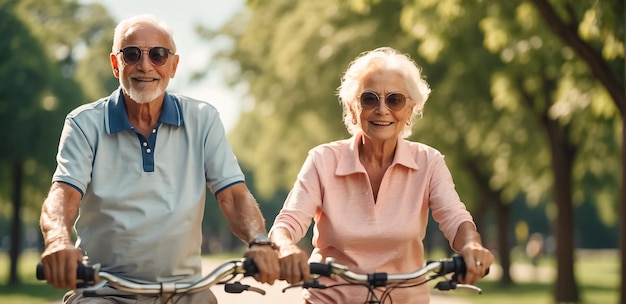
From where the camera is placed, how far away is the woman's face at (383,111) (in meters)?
4.63

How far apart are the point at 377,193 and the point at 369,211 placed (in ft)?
0.32

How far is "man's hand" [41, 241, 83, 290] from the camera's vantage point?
3611 mm

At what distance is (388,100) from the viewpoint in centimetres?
462

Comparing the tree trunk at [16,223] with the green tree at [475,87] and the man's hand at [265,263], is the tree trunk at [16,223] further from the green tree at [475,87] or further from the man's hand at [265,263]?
the man's hand at [265,263]

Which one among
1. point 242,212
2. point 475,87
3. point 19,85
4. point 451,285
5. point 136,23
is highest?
point 19,85

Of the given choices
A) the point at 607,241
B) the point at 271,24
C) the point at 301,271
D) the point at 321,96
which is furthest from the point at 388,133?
the point at 607,241

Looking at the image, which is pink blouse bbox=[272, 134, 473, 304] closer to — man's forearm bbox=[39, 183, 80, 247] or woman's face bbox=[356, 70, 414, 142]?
woman's face bbox=[356, 70, 414, 142]

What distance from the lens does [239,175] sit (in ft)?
14.5

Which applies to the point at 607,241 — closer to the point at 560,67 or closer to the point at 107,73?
the point at 107,73

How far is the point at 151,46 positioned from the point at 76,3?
23.2 m

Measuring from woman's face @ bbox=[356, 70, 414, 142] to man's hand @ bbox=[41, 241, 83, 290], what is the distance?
1.43m

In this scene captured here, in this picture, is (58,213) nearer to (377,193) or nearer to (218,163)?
(218,163)

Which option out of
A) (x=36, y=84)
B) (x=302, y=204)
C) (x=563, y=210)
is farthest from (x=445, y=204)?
(x=36, y=84)

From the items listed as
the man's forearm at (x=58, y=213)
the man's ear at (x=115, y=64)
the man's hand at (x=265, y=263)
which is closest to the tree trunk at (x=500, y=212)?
the man's ear at (x=115, y=64)
